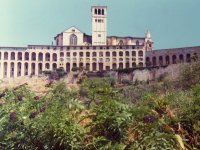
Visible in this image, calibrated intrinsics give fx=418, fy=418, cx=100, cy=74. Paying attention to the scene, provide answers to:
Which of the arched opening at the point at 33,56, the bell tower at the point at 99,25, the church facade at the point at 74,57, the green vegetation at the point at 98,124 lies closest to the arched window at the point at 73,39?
the church facade at the point at 74,57

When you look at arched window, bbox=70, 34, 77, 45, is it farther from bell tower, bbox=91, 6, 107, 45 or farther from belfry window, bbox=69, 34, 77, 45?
bell tower, bbox=91, 6, 107, 45

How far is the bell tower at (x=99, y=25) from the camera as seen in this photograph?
86688 mm

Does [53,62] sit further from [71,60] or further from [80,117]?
[80,117]

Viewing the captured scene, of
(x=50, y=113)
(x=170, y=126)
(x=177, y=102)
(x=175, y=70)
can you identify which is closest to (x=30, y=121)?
(x=50, y=113)

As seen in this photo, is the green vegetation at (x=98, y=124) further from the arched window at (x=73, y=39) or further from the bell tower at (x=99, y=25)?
the arched window at (x=73, y=39)

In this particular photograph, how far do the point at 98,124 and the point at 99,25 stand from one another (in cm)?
8020

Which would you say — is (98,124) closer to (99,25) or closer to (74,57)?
(74,57)

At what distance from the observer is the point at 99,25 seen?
88.9 metres

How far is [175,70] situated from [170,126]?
5367cm

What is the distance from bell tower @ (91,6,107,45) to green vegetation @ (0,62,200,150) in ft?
247

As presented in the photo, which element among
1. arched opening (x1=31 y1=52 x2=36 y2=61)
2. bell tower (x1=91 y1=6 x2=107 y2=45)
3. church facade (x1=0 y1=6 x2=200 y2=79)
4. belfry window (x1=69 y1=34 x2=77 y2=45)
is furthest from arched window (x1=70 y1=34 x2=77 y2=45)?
arched opening (x1=31 y1=52 x2=36 y2=61)

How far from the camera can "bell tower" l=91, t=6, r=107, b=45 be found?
86.7 metres

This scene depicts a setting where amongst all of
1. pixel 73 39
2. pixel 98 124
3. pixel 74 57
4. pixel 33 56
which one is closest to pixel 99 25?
pixel 73 39

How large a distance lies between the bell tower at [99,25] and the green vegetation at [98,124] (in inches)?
2968
